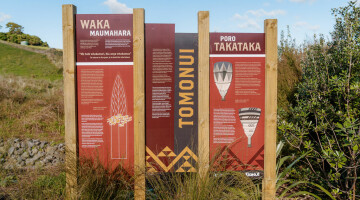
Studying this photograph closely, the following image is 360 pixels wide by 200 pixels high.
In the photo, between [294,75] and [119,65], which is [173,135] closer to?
[119,65]

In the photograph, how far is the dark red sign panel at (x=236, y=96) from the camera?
377 cm

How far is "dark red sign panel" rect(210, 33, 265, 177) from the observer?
12.4 ft

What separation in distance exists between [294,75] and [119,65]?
13.1 feet

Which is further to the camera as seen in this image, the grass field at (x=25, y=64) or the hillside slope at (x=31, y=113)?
the grass field at (x=25, y=64)

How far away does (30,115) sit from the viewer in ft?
28.9

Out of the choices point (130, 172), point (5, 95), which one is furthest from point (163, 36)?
point (5, 95)

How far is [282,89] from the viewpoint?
604 centimetres

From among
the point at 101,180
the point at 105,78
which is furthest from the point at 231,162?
the point at 105,78

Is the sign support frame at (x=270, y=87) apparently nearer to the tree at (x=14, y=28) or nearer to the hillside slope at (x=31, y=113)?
the hillside slope at (x=31, y=113)

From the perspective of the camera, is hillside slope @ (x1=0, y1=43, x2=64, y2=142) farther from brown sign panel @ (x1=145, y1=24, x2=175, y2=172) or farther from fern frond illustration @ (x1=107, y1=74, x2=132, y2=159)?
brown sign panel @ (x1=145, y1=24, x2=175, y2=172)

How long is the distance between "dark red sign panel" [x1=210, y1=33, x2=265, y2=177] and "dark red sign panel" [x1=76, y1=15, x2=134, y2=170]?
107 centimetres

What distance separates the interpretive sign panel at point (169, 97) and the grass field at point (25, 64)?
1650 cm

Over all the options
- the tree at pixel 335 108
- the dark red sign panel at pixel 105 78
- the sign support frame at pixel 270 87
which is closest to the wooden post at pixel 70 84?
the dark red sign panel at pixel 105 78

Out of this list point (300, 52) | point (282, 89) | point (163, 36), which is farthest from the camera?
point (300, 52)
